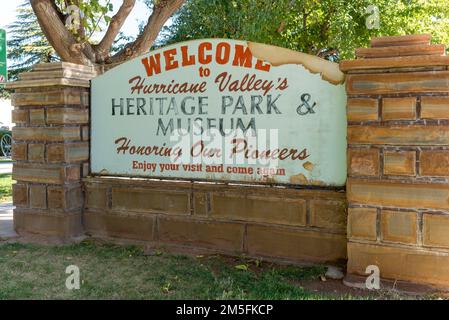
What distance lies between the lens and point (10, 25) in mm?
39750

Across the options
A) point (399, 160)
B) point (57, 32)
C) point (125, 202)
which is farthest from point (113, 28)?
point (399, 160)

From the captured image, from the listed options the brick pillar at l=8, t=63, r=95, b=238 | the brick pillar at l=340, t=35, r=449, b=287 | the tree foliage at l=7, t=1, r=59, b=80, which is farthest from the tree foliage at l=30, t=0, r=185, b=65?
the tree foliage at l=7, t=1, r=59, b=80

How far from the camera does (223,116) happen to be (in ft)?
15.8

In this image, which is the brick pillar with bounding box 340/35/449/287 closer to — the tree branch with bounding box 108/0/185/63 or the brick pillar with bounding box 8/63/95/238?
the brick pillar with bounding box 8/63/95/238

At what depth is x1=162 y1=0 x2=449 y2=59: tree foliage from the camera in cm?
1120

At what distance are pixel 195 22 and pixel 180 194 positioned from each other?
994cm

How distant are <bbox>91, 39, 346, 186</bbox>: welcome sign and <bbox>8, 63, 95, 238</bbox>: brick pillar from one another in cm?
17

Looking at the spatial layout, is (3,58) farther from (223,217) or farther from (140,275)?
(140,275)

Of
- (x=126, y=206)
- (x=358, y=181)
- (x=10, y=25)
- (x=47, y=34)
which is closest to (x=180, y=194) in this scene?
(x=126, y=206)

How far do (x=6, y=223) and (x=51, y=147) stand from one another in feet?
5.29

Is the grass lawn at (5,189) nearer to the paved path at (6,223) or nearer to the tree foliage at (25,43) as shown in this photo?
the paved path at (6,223)

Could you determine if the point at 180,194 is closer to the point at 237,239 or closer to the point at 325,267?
the point at 237,239

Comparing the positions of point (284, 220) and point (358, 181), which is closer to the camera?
point (358, 181)
